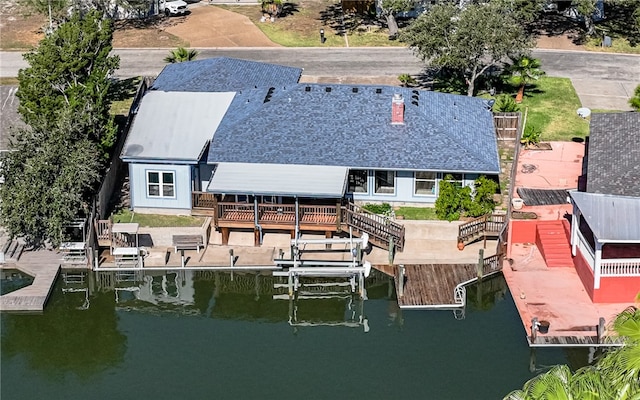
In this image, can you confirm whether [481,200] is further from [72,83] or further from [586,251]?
[72,83]

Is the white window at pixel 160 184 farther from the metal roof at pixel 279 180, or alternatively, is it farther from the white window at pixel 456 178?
the white window at pixel 456 178

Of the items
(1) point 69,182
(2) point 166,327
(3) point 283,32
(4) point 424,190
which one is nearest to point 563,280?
(4) point 424,190

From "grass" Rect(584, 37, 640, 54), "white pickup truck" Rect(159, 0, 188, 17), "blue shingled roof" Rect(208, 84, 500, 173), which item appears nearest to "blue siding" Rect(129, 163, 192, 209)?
"blue shingled roof" Rect(208, 84, 500, 173)

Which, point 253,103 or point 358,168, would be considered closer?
point 358,168

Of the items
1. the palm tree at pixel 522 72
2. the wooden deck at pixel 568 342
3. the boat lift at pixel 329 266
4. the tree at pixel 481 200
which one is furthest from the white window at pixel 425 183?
the palm tree at pixel 522 72

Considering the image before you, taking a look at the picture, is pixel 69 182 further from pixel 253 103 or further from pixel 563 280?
pixel 563 280

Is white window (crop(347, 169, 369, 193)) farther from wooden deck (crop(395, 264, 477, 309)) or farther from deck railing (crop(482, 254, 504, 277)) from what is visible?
deck railing (crop(482, 254, 504, 277))

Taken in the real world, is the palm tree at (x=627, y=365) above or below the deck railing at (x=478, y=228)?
above
